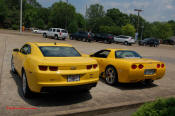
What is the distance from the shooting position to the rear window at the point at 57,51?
198 inches

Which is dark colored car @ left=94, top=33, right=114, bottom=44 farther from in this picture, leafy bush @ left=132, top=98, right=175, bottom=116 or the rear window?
leafy bush @ left=132, top=98, right=175, bottom=116

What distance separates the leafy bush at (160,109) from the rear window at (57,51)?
3.08 m

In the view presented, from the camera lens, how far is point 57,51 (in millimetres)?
5246

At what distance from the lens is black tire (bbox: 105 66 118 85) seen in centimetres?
642

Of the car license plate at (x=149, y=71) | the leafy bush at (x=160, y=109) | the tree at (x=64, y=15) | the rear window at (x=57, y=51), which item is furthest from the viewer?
the tree at (x=64, y=15)

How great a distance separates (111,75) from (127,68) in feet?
2.72

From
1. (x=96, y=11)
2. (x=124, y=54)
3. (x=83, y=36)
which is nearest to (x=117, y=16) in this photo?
(x=96, y=11)

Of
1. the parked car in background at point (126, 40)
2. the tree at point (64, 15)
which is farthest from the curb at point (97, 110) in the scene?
the tree at point (64, 15)

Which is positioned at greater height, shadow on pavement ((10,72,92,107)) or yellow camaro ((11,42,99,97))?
yellow camaro ((11,42,99,97))

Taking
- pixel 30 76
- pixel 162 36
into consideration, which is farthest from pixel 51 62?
pixel 162 36

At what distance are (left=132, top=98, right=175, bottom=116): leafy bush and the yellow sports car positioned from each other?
3.39 m

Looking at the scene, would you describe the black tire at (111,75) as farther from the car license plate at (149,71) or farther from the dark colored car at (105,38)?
the dark colored car at (105,38)

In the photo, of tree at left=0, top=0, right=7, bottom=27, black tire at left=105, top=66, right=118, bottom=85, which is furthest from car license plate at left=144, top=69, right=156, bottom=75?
tree at left=0, top=0, right=7, bottom=27

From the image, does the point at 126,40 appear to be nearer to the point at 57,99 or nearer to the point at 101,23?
the point at 57,99
